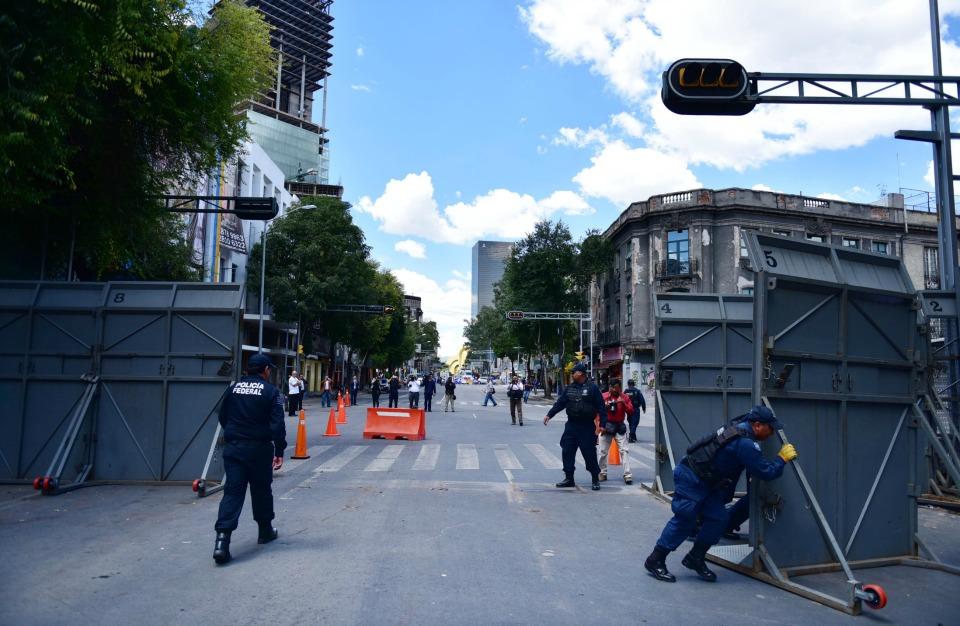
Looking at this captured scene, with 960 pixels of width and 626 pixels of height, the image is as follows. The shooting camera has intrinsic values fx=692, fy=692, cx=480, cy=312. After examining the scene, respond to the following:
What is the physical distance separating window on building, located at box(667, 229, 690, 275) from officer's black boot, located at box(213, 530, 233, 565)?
43.0 meters

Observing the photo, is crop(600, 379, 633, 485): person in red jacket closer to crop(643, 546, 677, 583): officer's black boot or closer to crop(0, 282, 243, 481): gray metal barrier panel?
crop(643, 546, 677, 583): officer's black boot

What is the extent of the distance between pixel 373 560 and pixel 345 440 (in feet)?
39.1

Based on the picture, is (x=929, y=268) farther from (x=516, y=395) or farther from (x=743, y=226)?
(x=516, y=395)

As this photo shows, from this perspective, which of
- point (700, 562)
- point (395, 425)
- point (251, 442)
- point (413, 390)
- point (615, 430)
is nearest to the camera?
point (700, 562)

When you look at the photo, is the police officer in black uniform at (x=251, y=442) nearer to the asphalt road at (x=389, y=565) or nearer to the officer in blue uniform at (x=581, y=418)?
the asphalt road at (x=389, y=565)

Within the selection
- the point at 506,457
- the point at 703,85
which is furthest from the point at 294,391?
the point at 703,85

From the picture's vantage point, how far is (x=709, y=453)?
5.96m

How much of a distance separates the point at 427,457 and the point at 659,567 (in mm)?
8997

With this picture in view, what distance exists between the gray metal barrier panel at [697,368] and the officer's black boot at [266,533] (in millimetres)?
5854

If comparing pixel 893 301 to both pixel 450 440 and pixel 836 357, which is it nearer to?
pixel 836 357

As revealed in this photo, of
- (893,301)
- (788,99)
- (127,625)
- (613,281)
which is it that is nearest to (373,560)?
(127,625)

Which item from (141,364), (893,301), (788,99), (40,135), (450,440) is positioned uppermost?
(788,99)

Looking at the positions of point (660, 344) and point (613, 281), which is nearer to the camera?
point (660, 344)

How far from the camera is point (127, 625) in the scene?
473 cm
